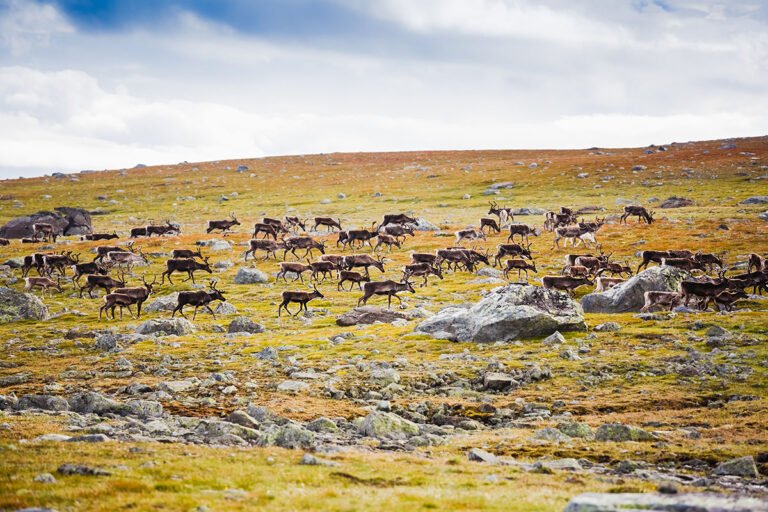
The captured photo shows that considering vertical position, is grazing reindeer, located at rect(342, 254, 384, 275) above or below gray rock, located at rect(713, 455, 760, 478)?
above

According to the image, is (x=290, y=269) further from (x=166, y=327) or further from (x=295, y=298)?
(x=166, y=327)

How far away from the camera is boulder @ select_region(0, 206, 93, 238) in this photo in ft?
237

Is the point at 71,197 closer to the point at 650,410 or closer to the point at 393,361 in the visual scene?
the point at 393,361

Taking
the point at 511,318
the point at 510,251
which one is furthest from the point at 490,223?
the point at 511,318

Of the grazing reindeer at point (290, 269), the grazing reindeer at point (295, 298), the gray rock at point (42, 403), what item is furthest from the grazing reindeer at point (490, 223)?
the gray rock at point (42, 403)

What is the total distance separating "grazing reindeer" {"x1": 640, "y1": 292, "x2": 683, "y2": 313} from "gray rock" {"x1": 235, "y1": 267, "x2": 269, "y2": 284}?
24940 mm

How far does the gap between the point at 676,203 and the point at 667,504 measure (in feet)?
236

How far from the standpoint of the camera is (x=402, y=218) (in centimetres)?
6228

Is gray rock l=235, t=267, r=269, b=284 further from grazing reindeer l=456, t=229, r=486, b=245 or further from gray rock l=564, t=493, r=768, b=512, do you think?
gray rock l=564, t=493, r=768, b=512

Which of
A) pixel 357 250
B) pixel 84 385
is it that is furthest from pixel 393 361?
pixel 357 250

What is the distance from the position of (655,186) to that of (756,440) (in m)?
82.1

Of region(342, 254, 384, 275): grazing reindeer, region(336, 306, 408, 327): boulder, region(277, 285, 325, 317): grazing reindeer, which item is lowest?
region(336, 306, 408, 327): boulder

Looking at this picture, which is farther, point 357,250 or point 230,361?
point 357,250

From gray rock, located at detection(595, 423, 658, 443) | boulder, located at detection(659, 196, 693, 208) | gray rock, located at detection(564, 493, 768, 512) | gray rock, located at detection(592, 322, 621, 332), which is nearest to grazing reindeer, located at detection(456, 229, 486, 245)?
gray rock, located at detection(592, 322, 621, 332)
